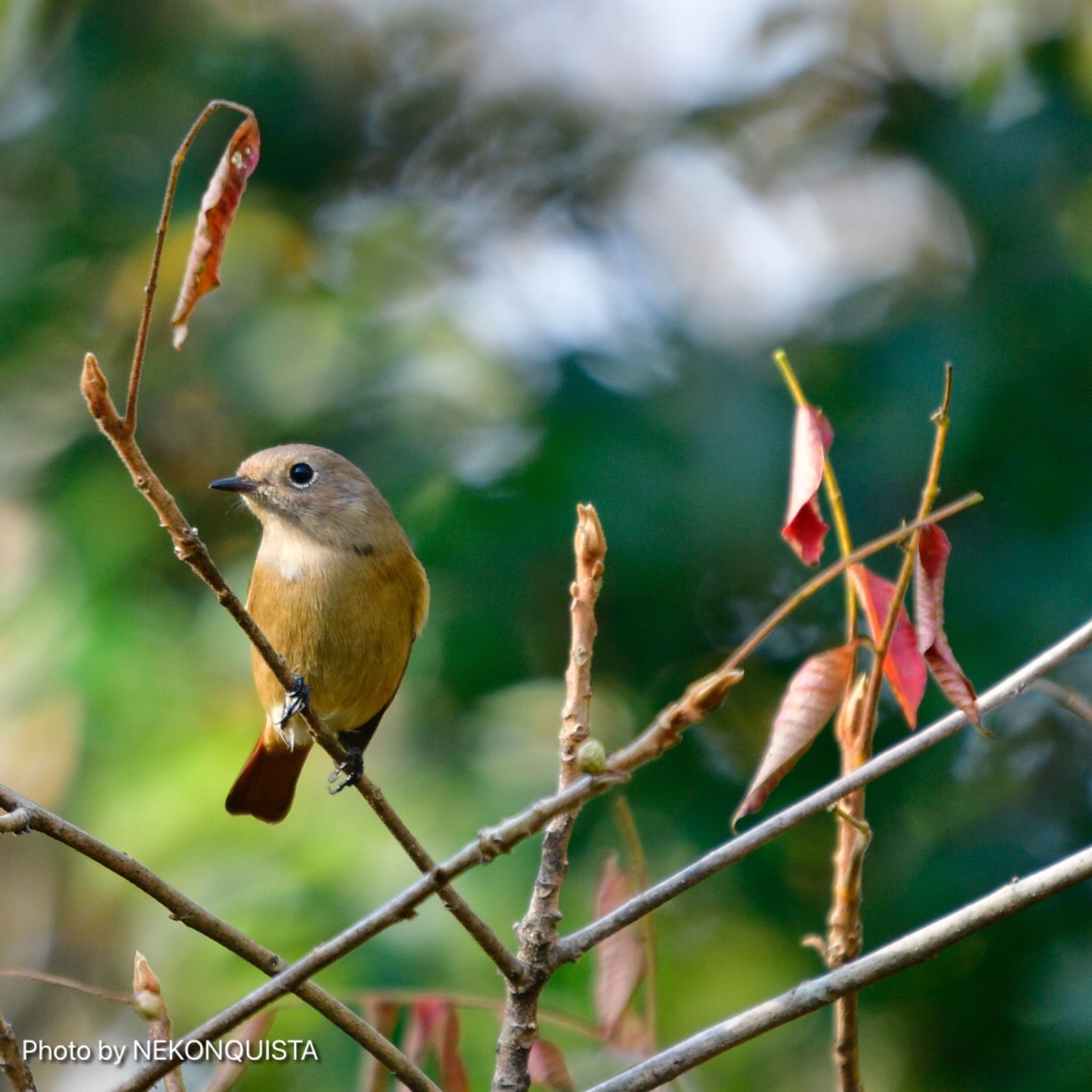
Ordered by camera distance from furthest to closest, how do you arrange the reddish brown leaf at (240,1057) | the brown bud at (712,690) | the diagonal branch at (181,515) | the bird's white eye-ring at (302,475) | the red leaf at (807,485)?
the bird's white eye-ring at (302,475)
the reddish brown leaf at (240,1057)
the red leaf at (807,485)
the diagonal branch at (181,515)
the brown bud at (712,690)

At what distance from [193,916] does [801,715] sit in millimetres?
789

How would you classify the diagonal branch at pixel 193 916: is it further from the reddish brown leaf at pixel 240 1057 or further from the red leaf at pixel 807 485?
the red leaf at pixel 807 485

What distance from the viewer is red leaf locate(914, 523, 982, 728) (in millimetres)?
1605

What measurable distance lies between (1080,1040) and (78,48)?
5.36 meters

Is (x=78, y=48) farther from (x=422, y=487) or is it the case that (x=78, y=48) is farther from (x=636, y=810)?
(x=636, y=810)

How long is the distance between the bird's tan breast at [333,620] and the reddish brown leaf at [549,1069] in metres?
1.52

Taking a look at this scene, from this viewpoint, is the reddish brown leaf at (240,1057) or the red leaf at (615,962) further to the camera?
the red leaf at (615,962)

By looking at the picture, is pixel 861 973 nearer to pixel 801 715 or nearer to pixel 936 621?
pixel 801 715

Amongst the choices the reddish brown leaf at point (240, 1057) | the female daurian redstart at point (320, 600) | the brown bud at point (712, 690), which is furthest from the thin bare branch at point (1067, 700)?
the female daurian redstart at point (320, 600)

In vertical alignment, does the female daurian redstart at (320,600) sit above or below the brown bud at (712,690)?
below

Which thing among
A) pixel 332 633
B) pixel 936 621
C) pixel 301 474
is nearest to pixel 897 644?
pixel 936 621

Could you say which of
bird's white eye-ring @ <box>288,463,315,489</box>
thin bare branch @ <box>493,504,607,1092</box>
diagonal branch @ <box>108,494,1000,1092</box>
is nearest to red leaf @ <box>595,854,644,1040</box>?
thin bare branch @ <box>493,504,607,1092</box>

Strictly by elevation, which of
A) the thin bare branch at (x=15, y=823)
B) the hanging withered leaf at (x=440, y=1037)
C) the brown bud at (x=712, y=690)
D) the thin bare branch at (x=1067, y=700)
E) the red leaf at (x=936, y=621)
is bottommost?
the hanging withered leaf at (x=440, y=1037)

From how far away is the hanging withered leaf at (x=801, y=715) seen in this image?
166cm
